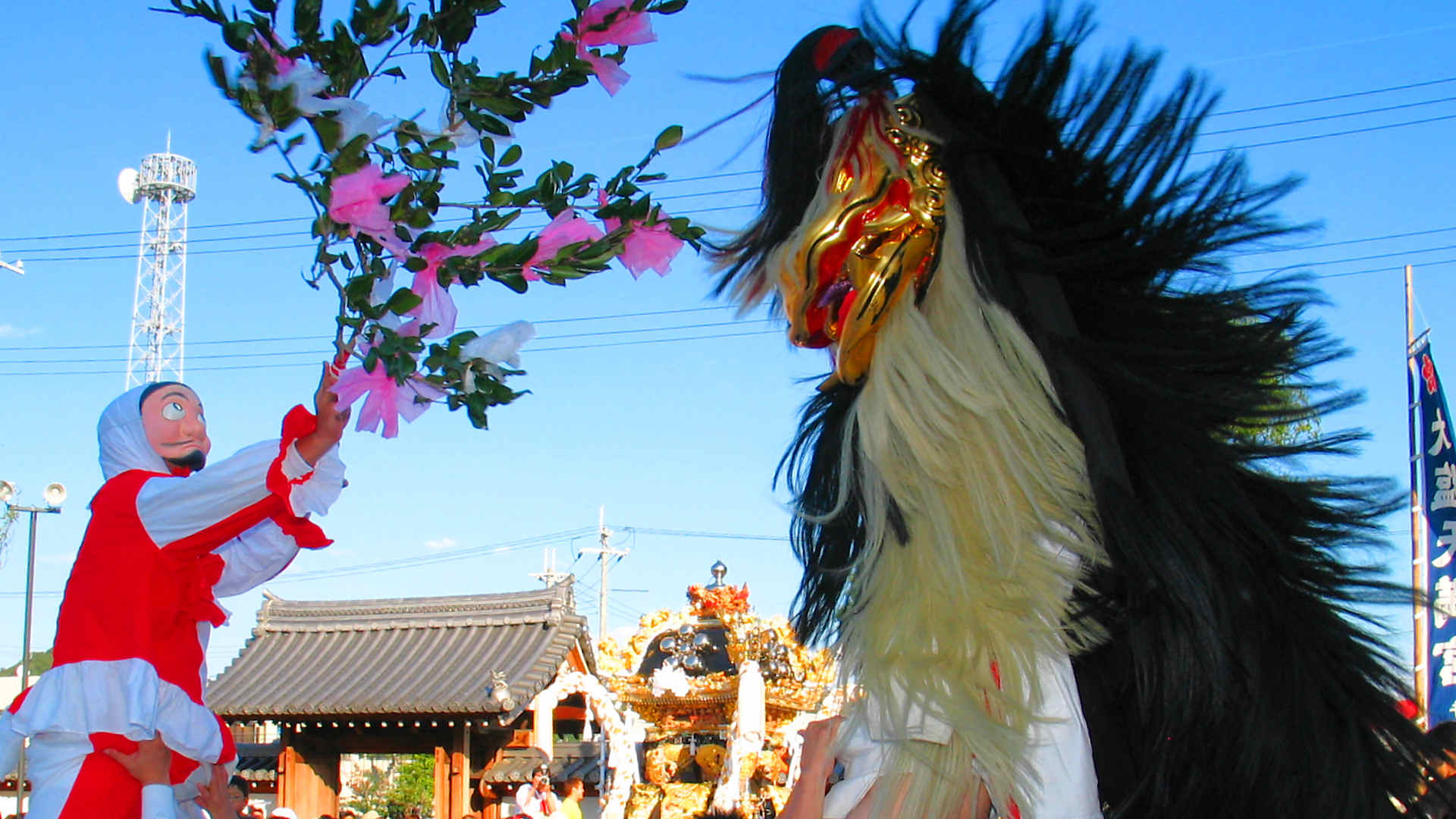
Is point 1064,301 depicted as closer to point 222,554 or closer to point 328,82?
point 328,82

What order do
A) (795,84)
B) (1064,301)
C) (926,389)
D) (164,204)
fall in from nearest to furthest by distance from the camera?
(926,389) < (1064,301) < (795,84) < (164,204)

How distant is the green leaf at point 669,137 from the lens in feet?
6.55

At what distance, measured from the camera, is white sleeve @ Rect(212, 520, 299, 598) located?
2535 millimetres

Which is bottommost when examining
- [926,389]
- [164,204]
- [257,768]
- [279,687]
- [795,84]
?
[257,768]

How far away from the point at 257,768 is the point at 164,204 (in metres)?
10.5

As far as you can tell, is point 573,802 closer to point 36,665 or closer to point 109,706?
point 109,706

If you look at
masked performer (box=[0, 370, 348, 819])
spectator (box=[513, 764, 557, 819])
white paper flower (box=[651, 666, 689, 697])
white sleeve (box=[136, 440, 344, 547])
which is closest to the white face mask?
masked performer (box=[0, 370, 348, 819])

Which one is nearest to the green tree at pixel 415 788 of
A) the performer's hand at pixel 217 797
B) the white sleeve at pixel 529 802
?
the white sleeve at pixel 529 802

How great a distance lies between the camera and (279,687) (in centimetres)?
Result: 1669

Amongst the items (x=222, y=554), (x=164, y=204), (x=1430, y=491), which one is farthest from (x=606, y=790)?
(x=164, y=204)

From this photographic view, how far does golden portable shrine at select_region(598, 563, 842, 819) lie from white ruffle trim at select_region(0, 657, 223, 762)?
6.71m

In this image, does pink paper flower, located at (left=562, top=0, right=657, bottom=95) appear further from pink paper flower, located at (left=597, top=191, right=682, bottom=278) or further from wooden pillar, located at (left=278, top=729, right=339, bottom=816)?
wooden pillar, located at (left=278, top=729, right=339, bottom=816)

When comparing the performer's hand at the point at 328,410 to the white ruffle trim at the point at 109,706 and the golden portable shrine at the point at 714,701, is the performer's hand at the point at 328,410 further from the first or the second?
the golden portable shrine at the point at 714,701

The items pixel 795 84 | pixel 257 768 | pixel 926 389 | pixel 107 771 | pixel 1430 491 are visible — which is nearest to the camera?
pixel 926 389
